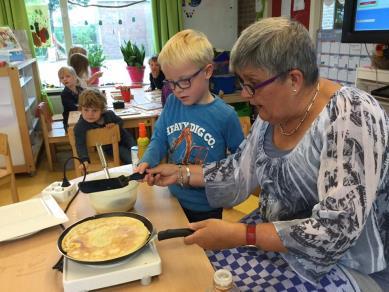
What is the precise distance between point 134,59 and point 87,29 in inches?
31.1

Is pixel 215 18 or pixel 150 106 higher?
pixel 215 18

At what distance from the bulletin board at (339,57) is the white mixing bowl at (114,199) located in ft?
7.12

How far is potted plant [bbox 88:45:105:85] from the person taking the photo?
15.5ft

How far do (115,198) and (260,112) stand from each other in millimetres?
516

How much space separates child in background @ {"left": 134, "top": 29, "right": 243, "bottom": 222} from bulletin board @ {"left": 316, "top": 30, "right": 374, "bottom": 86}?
1705mm

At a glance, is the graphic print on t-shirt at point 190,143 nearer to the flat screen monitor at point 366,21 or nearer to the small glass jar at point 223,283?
the small glass jar at point 223,283

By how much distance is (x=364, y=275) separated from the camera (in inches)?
37.0

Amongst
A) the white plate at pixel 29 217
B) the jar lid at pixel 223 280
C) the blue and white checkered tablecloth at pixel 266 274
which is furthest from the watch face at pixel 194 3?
the jar lid at pixel 223 280

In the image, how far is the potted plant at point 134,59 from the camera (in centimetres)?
461

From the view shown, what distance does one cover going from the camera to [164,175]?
4.15ft

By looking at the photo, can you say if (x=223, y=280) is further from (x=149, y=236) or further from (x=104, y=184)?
(x=104, y=184)

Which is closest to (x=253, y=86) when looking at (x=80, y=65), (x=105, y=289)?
(x=105, y=289)

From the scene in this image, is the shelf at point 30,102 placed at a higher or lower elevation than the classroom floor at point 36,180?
higher

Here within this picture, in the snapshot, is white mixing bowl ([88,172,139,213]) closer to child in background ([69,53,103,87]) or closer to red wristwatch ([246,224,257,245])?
red wristwatch ([246,224,257,245])
